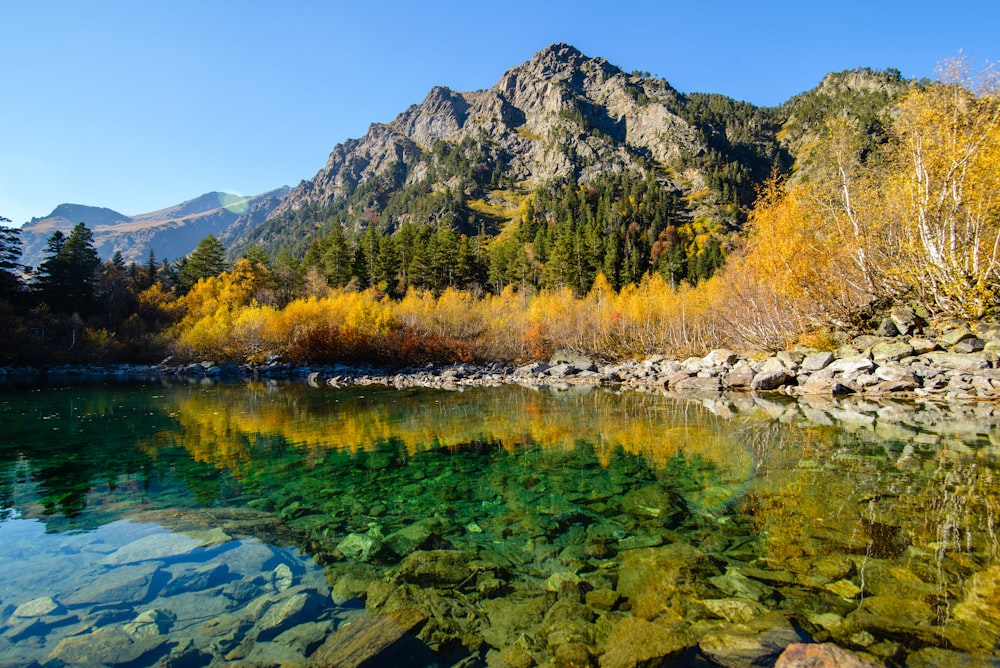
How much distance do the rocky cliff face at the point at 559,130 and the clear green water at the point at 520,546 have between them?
13318cm

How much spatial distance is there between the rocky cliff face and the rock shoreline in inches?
4403

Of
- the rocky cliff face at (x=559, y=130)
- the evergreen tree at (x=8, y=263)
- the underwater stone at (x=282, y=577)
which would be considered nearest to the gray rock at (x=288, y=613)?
the underwater stone at (x=282, y=577)

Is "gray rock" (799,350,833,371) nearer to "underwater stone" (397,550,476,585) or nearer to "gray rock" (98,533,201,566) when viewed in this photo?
"underwater stone" (397,550,476,585)

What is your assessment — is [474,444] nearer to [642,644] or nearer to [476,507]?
[476,507]

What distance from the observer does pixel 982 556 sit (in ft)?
14.4

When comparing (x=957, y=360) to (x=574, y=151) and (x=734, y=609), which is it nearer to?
(x=734, y=609)

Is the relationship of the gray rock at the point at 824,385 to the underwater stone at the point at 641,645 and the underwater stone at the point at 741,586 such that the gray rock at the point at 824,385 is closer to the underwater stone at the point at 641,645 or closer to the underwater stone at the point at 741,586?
the underwater stone at the point at 741,586

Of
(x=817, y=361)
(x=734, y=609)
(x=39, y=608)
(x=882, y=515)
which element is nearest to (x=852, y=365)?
(x=817, y=361)

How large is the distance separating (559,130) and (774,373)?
146356mm

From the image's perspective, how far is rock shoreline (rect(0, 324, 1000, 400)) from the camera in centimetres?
1442

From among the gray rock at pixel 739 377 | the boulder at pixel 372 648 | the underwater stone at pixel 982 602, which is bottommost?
the gray rock at pixel 739 377

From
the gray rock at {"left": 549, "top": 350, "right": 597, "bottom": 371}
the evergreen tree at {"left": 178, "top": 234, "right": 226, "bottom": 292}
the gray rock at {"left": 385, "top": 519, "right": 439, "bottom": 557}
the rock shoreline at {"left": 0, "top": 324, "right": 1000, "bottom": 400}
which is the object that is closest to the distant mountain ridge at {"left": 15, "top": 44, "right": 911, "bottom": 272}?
the evergreen tree at {"left": 178, "top": 234, "right": 226, "bottom": 292}

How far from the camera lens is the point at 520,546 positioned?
17.3 ft

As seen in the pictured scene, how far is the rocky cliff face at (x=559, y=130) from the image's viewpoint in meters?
137
